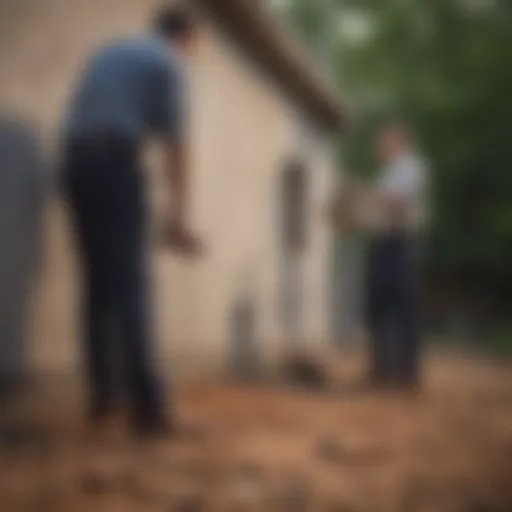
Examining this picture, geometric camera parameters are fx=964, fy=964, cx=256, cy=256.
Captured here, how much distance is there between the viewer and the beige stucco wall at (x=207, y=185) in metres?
0.46

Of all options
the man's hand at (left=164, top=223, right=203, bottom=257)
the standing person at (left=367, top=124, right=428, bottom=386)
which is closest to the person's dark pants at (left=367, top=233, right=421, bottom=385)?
the standing person at (left=367, top=124, right=428, bottom=386)

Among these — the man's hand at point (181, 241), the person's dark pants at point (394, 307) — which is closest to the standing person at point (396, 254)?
the person's dark pants at point (394, 307)

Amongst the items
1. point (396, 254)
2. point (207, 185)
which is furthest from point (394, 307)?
point (207, 185)

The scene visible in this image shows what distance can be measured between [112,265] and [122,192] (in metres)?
0.04

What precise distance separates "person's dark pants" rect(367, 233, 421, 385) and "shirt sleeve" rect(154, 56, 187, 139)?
0.43 feet

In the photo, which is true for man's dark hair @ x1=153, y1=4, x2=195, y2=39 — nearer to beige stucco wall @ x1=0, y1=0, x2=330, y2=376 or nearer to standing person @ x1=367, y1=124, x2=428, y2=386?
A: beige stucco wall @ x1=0, y1=0, x2=330, y2=376

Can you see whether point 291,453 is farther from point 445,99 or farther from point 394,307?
point 445,99

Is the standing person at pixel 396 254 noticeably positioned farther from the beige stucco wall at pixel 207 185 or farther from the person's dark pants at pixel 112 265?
the person's dark pants at pixel 112 265

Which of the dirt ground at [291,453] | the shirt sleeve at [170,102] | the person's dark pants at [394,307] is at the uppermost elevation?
the shirt sleeve at [170,102]

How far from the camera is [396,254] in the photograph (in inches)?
21.8

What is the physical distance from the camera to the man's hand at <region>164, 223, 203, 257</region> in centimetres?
50

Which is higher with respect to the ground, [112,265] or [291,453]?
[112,265]

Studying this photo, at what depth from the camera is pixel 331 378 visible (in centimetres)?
57

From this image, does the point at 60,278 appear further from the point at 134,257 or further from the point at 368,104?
the point at 368,104
